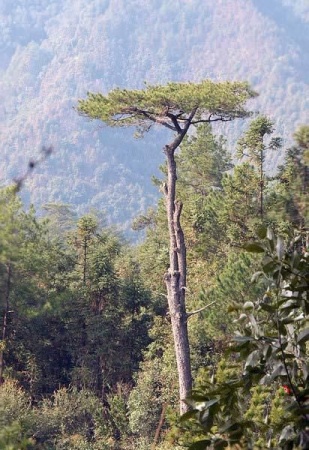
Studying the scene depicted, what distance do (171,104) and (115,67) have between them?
495ft

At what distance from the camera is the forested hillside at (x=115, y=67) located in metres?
106

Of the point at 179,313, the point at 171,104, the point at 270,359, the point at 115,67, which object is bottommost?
the point at 270,359

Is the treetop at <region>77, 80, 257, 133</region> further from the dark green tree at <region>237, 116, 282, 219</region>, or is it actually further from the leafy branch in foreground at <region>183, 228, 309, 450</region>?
the leafy branch in foreground at <region>183, 228, 309, 450</region>

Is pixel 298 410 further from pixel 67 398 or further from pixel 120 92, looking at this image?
pixel 67 398

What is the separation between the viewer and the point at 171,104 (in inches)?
470

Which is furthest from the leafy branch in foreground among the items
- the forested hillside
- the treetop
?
the forested hillside

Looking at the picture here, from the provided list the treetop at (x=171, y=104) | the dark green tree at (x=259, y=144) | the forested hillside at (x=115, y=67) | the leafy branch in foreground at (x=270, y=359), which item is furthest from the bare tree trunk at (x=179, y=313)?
the forested hillside at (x=115, y=67)

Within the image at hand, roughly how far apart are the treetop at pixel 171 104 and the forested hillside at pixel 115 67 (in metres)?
81.2

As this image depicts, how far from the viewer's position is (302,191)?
2320mm

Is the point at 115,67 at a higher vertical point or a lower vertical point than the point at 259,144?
higher

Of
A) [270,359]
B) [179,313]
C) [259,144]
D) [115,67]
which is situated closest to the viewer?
[270,359]

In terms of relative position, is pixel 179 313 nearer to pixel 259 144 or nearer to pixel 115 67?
pixel 259 144

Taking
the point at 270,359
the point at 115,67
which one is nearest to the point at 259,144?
the point at 270,359

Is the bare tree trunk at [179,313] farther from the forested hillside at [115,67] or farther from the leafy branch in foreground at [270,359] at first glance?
the forested hillside at [115,67]
